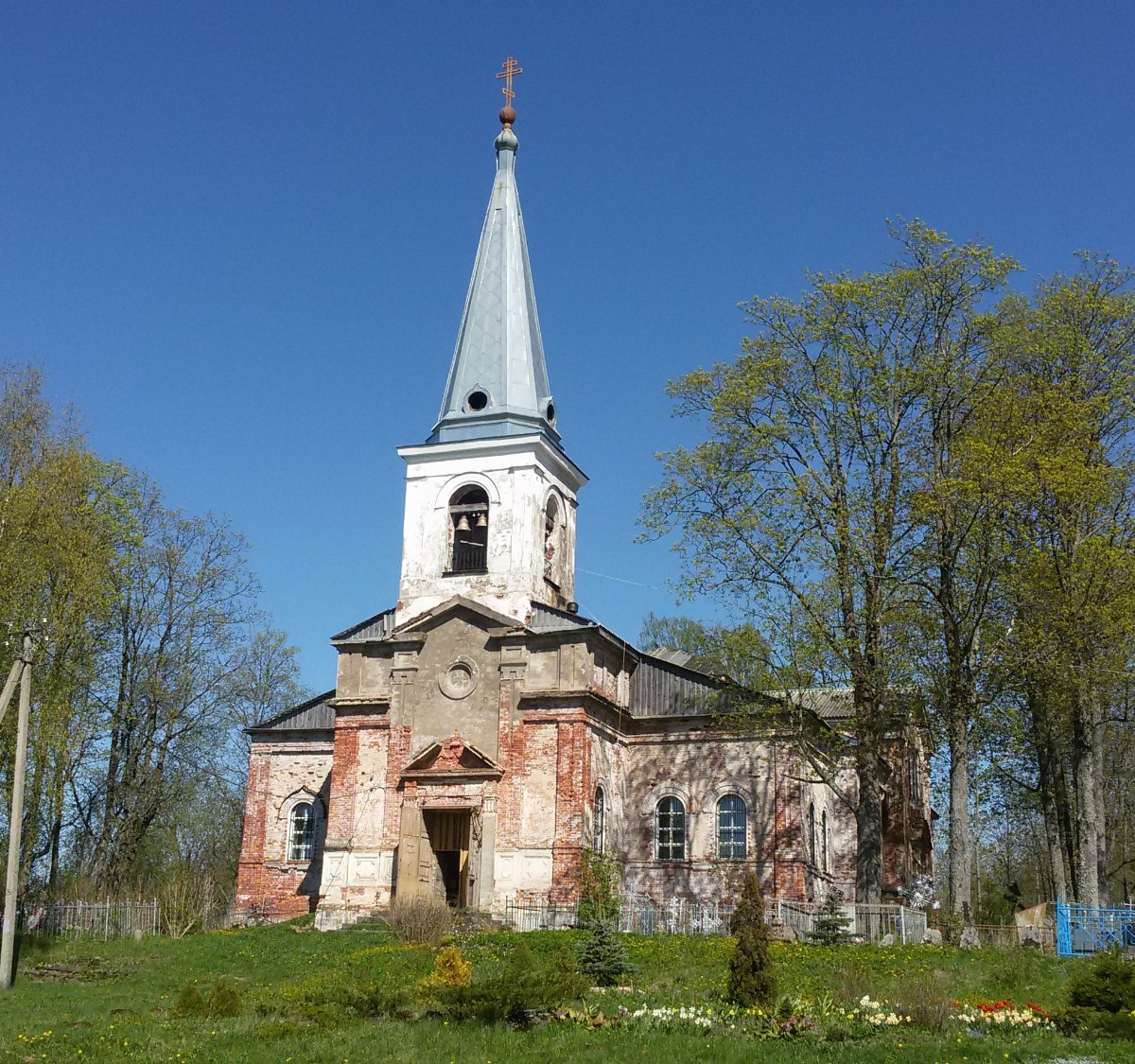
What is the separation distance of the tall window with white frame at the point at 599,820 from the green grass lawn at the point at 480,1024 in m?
5.34

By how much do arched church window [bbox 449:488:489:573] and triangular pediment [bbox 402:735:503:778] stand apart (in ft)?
16.6

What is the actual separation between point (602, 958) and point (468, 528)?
16997 mm

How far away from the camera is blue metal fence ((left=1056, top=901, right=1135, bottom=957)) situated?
22.8 meters

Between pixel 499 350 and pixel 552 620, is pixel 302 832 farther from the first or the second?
pixel 499 350

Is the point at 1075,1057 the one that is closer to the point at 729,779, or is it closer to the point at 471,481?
the point at 729,779

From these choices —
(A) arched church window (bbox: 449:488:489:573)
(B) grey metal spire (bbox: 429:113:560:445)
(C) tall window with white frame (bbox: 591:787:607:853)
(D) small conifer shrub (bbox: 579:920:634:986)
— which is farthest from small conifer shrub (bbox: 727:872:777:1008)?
(B) grey metal spire (bbox: 429:113:560:445)

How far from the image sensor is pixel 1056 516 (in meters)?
26.2

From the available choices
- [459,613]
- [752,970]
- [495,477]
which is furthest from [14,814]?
[495,477]

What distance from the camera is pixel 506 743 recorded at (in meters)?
30.8

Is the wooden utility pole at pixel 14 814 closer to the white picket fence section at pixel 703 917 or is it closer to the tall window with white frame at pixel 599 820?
the white picket fence section at pixel 703 917

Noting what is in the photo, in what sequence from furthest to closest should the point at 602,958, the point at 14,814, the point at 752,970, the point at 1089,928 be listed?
the point at 1089,928 < the point at 14,814 < the point at 602,958 < the point at 752,970

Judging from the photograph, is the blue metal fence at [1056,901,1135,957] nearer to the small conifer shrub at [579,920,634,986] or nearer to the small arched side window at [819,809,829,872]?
the small conifer shrub at [579,920,634,986]

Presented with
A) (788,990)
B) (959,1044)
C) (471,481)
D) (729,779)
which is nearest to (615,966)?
(788,990)

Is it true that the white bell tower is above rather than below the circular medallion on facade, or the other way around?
above
